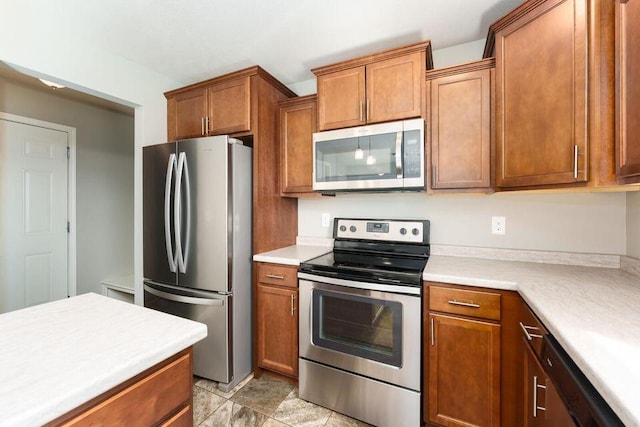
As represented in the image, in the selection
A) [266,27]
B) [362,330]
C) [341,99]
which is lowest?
[362,330]

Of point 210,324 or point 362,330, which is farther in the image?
point 210,324

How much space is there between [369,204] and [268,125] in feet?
3.38

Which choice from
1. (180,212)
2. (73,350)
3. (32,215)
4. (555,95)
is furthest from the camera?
(32,215)

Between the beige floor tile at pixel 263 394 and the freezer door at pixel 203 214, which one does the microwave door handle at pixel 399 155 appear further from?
the beige floor tile at pixel 263 394

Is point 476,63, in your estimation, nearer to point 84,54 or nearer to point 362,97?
point 362,97

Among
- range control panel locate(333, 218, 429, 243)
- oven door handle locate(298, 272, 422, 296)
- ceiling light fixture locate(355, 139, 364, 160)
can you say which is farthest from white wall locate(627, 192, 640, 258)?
ceiling light fixture locate(355, 139, 364, 160)

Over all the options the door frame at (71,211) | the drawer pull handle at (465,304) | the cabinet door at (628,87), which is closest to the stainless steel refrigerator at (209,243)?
the drawer pull handle at (465,304)

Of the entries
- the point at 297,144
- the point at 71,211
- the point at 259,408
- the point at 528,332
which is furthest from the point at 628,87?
the point at 71,211

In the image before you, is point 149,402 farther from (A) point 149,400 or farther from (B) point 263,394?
(B) point 263,394

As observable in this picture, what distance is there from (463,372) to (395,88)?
5.53ft

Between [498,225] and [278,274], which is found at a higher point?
[498,225]

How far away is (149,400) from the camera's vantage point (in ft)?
2.41

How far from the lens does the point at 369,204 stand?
230 centimetres

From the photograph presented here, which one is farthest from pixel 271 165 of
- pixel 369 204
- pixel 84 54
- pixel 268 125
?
pixel 84 54
